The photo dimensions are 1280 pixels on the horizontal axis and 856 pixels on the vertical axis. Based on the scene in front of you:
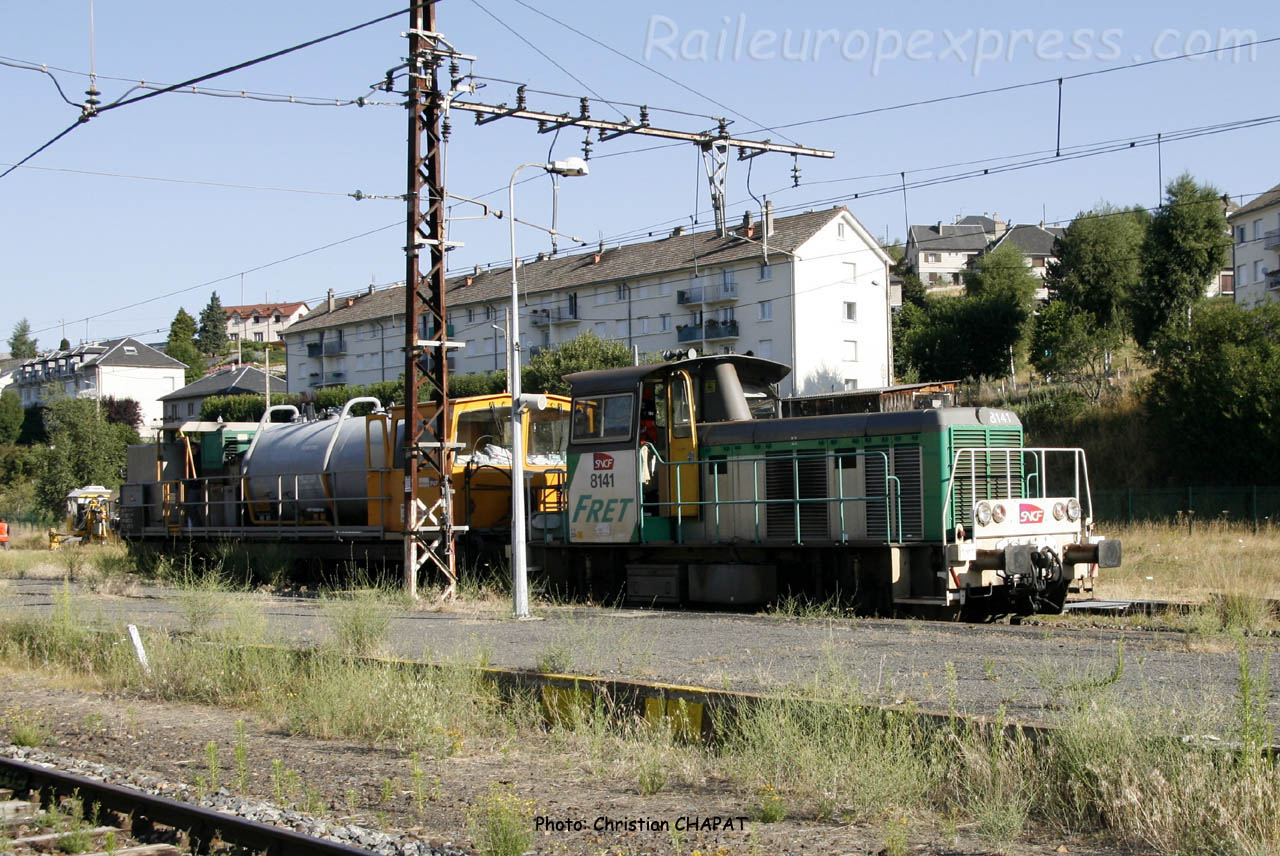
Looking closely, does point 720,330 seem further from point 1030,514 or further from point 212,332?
point 212,332

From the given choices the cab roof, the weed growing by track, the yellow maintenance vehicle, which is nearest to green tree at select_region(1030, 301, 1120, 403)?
the cab roof

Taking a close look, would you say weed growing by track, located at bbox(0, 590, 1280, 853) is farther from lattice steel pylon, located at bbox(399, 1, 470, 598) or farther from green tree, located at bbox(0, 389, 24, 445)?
green tree, located at bbox(0, 389, 24, 445)

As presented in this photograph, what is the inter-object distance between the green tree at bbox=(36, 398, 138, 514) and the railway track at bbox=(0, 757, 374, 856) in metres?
51.1

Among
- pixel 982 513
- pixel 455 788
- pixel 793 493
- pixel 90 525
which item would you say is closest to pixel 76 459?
pixel 90 525

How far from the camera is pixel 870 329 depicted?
203ft

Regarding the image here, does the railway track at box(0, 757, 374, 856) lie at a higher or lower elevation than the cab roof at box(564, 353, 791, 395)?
lower

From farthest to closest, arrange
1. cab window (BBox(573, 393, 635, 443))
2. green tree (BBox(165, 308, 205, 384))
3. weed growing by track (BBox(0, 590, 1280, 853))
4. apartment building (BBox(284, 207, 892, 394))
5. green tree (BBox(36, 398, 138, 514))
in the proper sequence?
1. green tree (BBox(165, 308, 205, 384))
2. apartment building (BBox(284, 207, 892, 394))
3. green tree (BBox(36, 398, 138, 514))
4. cab window (BBox(573, 393, 635, 443))
5. weed growing by track (BBox(0, 590, 1280, 853))

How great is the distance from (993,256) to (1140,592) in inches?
→ 2165

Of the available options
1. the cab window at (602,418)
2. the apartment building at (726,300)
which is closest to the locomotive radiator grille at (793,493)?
the cab window at (602,418)

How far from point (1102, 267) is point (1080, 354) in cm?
1679

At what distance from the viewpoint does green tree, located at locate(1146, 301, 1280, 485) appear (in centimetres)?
3322

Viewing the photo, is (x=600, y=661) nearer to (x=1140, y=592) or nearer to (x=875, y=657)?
(x=875, y=657)

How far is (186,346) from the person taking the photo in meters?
138

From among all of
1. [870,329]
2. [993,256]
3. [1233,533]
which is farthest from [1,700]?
[993,256]
